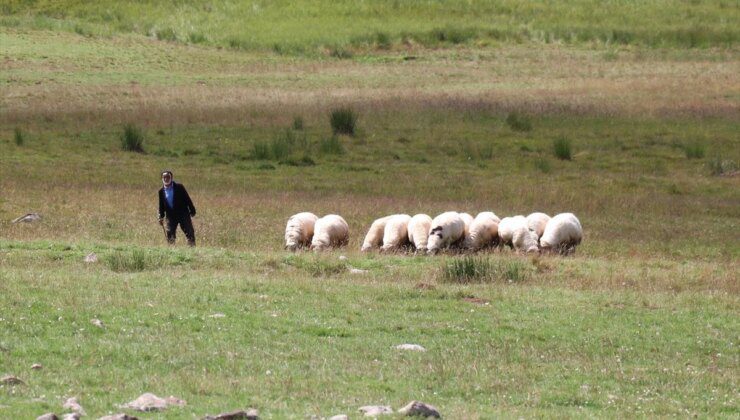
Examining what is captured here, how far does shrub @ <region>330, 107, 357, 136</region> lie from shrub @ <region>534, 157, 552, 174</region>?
6.29 meters

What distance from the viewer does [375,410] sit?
909cm

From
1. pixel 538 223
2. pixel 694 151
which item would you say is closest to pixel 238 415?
pixel 538 223

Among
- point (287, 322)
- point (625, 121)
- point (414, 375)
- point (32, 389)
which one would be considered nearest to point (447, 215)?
point (287, 322)

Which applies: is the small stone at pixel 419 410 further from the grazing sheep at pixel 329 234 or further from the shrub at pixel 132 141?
the shrub at pixel 132 141

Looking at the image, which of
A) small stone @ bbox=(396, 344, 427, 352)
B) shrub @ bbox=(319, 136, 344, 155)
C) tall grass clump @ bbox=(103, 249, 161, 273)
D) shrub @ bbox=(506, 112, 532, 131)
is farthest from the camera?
shrub @ bbox=(506, 112, 532, 131)

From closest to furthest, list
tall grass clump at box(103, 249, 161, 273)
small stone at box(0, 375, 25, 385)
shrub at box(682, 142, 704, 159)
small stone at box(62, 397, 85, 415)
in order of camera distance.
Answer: small stone at box(62, 397, 85, 415), small stone at box(0, 375, 25, 385), tall grass clump at box(103, 249, 161, 273), shrub at box(682, 142, 704, 159)

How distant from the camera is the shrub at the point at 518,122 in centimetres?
3834

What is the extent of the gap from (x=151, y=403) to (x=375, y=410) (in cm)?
167

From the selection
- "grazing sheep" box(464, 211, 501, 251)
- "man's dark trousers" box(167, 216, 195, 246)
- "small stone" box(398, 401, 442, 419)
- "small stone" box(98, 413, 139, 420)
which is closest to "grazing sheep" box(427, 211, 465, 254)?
"grazing sheep" box(464, 211, 501, 251)

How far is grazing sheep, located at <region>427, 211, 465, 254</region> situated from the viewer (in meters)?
20.1

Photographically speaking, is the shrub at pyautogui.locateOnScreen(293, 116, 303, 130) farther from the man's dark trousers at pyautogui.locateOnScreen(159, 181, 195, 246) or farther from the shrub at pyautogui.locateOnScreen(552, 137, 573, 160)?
the man's dark trousers at pyautogui.locateOnScreen(159, 181, 195, 246)

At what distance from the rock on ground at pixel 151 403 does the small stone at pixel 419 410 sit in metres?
1.73

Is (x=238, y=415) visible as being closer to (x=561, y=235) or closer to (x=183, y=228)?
(x=183, y=228)

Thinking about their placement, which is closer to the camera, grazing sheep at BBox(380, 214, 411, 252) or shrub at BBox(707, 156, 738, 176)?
grazing sheep at BBox(380, 214, 411, 252)
